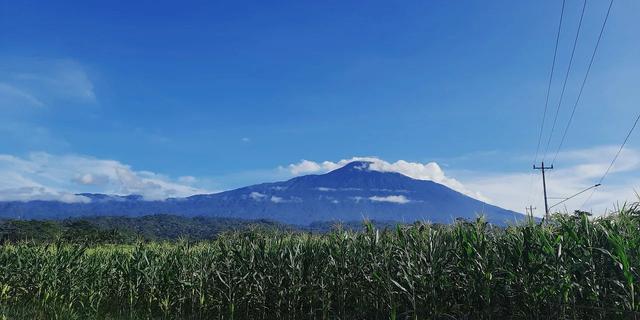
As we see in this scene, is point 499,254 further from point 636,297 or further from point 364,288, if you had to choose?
point 364,288

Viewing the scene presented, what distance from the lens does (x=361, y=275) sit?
13375 millimetres

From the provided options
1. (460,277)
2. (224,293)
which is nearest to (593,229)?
(460,277)

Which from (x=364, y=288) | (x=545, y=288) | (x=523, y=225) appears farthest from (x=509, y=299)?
(x=364, y=288)

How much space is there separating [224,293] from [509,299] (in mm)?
8888

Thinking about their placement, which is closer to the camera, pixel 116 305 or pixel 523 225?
pixel 523 225

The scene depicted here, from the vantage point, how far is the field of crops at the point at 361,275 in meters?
10.2

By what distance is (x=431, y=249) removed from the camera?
11562 millimetres

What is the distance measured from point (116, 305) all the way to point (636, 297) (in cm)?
1719

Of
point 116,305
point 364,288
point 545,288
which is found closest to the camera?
point 545,288

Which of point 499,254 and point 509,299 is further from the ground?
point 499,254

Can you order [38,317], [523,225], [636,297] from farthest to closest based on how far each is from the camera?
[38,317] → [523,225] → [636,297]

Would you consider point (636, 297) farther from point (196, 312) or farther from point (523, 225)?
point (196, 312)

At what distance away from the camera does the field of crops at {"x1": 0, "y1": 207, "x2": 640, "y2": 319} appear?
33.6 ft

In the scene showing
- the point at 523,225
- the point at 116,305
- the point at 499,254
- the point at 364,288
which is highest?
the point at 523,225
